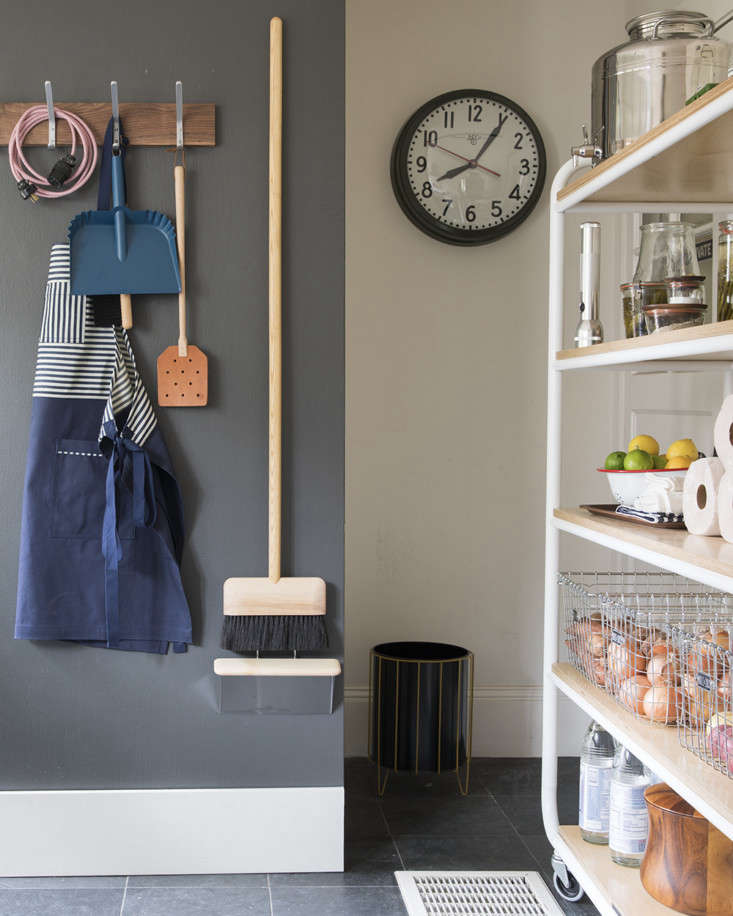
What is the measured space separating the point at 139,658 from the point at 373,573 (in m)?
1.01

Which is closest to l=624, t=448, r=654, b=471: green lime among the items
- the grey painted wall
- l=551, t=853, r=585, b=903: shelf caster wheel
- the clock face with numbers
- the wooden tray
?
the wooden tray

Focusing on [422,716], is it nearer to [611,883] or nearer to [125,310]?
[611,883]

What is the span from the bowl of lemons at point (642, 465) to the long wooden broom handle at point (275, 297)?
739mm

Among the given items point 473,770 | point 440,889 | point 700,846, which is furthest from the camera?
point 473,770

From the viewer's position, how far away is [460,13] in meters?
3.10

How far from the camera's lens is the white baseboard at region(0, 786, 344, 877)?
7.63 ft

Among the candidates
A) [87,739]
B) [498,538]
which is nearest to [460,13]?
[498,538]

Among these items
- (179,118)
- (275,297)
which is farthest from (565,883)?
(179,118)

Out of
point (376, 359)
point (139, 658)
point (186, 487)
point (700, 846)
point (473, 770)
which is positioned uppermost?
point (376, 359)

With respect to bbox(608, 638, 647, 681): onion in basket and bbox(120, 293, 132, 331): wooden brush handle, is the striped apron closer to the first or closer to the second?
bbox(120, 293, 132, 331): wooden brush handle

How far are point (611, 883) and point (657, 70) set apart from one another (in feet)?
5.18

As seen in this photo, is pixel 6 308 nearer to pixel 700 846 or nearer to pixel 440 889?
pixel 440 889

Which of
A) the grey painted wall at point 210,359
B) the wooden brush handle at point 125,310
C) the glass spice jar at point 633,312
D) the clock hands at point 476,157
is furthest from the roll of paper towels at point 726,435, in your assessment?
the clock hands at point 476,157

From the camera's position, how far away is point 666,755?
66.7 inches
